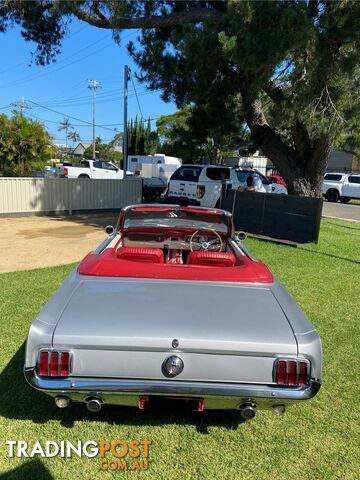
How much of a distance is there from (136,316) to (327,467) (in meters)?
1.46

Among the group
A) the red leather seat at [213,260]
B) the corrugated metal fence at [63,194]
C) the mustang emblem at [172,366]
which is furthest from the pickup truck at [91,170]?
the mustang emblem at [172,366]

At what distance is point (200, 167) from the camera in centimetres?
1349

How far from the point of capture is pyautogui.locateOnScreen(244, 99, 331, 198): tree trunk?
36.7 ft

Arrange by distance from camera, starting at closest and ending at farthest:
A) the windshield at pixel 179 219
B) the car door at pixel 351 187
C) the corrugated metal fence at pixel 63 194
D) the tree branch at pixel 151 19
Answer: the windshield at pixel 179 219
the tree branch at pixel 151 19
the corrugated metal fence at pixel 63 194
the car door at pixel 351 187

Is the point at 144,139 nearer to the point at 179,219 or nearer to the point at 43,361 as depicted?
the point at 179,219

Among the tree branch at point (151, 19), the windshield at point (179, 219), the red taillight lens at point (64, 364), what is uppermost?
the tree branch at point (151, 19)

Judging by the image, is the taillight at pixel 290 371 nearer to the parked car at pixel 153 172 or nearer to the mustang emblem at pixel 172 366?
the mustang emblem at pixel 172 366

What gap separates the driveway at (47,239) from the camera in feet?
24.1

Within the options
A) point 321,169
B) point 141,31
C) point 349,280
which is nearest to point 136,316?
point 349,280

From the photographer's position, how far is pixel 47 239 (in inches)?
368

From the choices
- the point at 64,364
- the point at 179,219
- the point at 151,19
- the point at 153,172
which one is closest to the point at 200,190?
the point at 151,19

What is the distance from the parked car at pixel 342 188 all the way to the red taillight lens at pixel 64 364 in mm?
25418

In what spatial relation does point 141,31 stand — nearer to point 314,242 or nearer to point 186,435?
point 314,242

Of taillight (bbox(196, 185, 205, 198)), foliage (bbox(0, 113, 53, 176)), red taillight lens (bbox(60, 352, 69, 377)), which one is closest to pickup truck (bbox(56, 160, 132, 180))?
foliage (bbox(0, 113, 53, 176))
